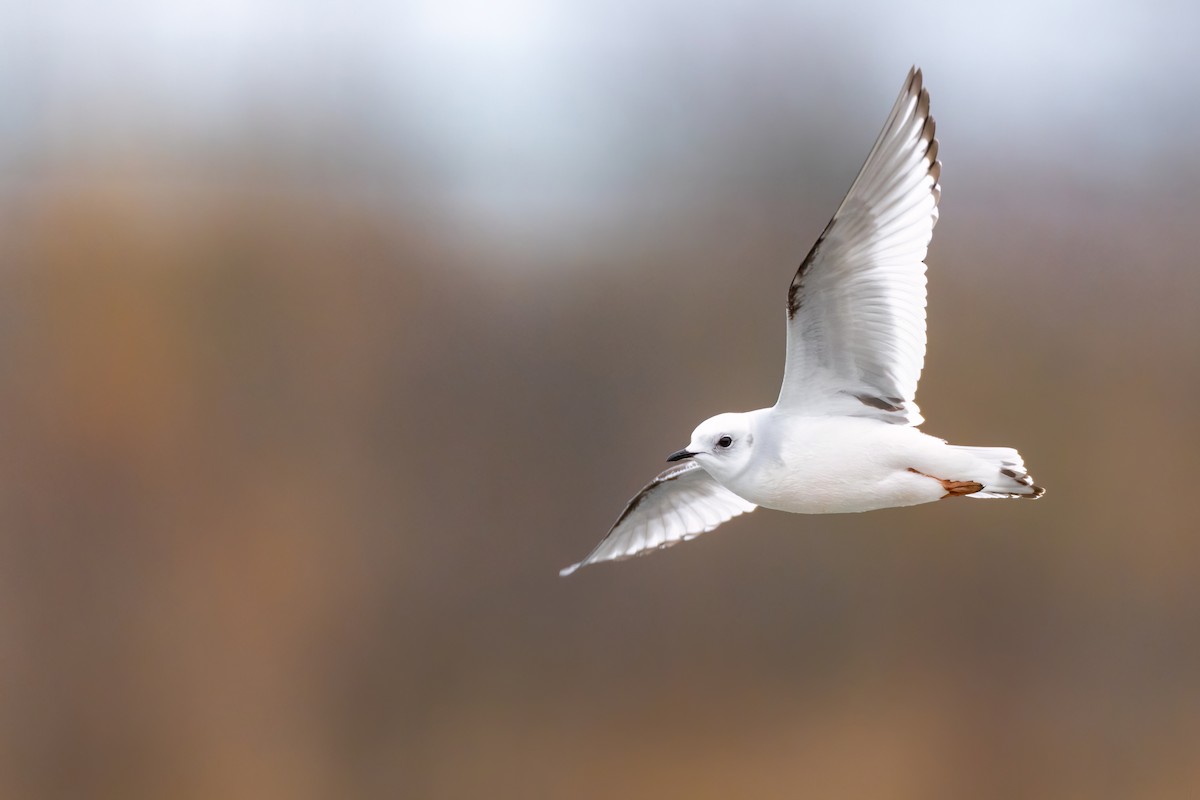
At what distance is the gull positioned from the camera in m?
1.91

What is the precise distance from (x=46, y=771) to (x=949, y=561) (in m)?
4.63

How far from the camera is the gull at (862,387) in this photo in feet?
6.27

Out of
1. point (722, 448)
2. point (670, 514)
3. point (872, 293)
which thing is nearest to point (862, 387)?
point (872, 293)

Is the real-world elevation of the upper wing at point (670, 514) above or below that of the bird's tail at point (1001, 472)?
below

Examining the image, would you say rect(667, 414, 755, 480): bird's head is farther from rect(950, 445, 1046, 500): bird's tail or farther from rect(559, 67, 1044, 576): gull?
rect(950, 445, 1046, 500): bird's tail

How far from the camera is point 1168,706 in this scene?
261 inches

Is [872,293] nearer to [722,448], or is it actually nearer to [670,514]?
[722,448]

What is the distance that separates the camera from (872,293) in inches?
77.8

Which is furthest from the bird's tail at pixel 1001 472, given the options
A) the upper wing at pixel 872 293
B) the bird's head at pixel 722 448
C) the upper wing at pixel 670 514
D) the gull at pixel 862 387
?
the upper wing at pixel 670 514

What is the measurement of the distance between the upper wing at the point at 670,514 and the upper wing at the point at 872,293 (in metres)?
0.50

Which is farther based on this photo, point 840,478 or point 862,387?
point 862,387

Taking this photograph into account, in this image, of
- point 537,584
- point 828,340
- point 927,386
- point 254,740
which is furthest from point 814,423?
point 254,740

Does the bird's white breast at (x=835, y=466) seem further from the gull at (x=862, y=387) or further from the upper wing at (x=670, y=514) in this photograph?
the upper wing at (x=670, y=514)

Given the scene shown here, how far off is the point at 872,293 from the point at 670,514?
→ 74 cm
